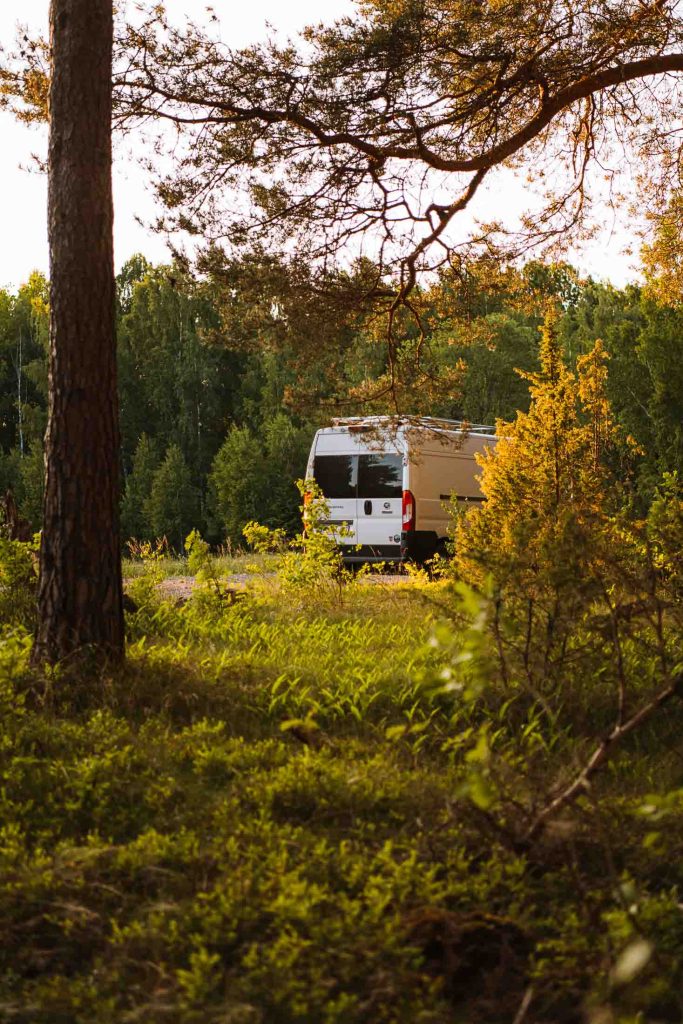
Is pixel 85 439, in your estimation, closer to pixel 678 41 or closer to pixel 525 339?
pixel 678 41

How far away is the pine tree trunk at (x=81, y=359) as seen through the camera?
19.5 ft

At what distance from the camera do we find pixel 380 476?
16.7 meters

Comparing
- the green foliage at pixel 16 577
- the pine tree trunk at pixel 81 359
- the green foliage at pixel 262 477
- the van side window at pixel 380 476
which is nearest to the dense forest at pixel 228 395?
the green foliage at pixel 262 477

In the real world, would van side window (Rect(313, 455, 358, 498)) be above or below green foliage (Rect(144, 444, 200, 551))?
above

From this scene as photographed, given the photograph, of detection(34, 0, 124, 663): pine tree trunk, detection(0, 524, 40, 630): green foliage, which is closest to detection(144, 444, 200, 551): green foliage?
detection(0, 524, 40, 630): green foliage

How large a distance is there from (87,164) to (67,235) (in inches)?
17.6

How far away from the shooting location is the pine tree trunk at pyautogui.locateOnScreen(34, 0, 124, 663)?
5.95 metres

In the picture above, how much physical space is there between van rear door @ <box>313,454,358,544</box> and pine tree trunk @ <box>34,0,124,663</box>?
1073 centimetres

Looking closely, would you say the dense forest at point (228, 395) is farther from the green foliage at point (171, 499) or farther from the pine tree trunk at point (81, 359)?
the pine tree trunk at point (81, 359)

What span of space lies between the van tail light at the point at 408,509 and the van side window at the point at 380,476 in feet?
0.46

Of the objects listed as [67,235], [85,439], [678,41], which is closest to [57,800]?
[85,439]

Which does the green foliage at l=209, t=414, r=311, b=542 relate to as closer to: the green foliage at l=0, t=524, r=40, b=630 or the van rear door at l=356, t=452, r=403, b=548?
the van rear door at l=356, t=452, r=403, b=548

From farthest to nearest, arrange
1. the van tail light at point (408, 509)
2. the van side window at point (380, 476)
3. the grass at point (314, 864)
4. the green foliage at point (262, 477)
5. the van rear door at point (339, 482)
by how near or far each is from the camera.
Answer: the green foliage at point (262, 477)
the van rear door at point (339, 482)
the van side window at point (380, 476)
the van tail light at point (408, 509)
the grass at point (314, 864)

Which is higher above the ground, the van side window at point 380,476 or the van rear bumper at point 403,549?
the van side window at point 380,476
